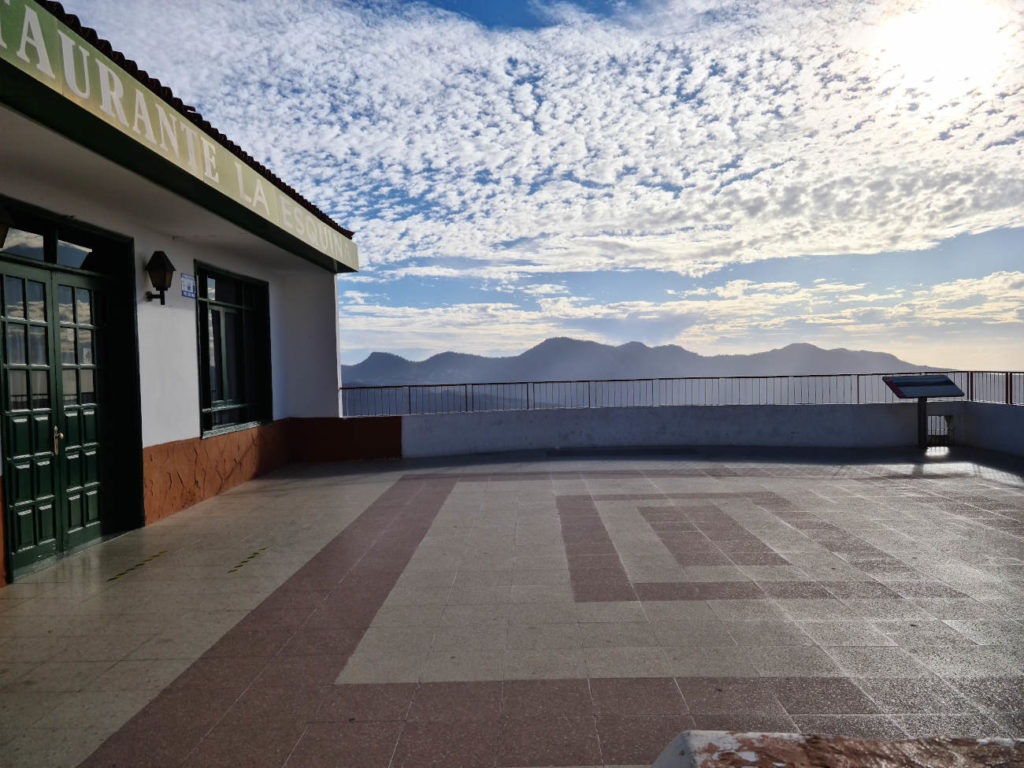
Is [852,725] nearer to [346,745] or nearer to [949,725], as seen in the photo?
[949,725]

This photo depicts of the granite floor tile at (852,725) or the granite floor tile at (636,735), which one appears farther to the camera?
the granite floor tile at (852,725)

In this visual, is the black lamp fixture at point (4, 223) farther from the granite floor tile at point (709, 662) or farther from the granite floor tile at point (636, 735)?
the granite floor tile at point (709, 662)

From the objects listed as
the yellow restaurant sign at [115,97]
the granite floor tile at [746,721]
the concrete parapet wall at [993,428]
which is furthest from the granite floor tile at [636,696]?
the concrete parapet wall at [993,428]

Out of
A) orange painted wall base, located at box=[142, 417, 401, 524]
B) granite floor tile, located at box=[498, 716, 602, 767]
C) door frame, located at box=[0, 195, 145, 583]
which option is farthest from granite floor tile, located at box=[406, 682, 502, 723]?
orange painted wall base, located at box=[142, 417, 401, 524]

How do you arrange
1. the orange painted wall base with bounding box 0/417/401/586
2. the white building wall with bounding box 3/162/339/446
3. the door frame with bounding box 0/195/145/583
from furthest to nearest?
the orange painted wall base with bounding box 0/417/401/586 → the door frame with bounding box 0/195/145/583 → the white building wall with bounding box 3/162/339/446

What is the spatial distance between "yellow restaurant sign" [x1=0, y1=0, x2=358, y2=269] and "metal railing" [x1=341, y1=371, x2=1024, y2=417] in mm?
5595

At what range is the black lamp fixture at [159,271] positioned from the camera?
7.36m

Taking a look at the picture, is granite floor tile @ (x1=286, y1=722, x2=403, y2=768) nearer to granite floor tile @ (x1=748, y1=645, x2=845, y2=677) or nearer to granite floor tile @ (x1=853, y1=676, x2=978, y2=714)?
granite floor tile @ (x1=748, y1=645, x2=845, y2=677)

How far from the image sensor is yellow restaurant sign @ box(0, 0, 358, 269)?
3.56 metres

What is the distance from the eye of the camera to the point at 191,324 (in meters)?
8.42

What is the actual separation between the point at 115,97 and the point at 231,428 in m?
5.88

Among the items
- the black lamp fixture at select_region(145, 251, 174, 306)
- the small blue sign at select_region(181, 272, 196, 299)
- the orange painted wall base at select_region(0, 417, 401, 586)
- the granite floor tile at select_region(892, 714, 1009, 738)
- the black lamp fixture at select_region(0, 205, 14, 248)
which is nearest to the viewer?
the granite floor tile at select_region(892, 714, 1009, 738)

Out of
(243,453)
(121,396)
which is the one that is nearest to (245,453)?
(243,453)

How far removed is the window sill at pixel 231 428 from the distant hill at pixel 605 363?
86996 mm
